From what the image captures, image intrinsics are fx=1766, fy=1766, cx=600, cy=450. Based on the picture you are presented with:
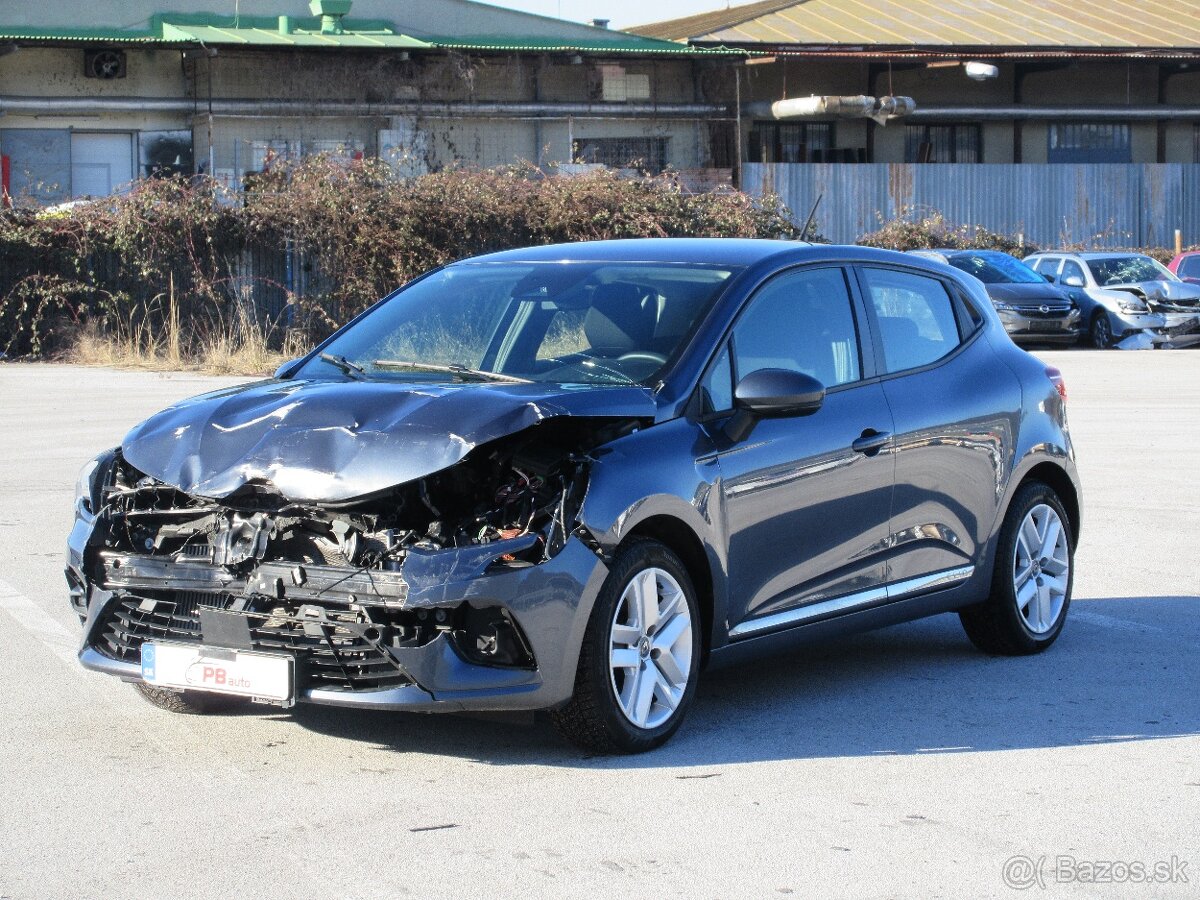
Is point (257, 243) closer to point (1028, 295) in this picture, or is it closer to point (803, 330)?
point (1028, 295)

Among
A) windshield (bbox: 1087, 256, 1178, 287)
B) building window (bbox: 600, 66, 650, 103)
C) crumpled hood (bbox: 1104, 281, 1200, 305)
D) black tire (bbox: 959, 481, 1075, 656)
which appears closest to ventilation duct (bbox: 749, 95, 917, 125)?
building window (bbox: 600, 66, 650, 103)

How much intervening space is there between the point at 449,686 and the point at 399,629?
233 mm

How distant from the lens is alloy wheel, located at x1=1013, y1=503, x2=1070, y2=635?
764 centimetres

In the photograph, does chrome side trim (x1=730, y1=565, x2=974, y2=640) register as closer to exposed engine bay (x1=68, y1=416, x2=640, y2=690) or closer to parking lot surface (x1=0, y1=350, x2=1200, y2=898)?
parking lot surface (x1=0, y1=350, x2=1200, y2=898)

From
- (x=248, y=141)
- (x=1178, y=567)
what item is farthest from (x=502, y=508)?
(x=248, y=141)

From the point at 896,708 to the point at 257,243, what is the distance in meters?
19.5

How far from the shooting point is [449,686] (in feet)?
17.7

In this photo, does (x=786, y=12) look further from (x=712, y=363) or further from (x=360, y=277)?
(x=712, y=363)

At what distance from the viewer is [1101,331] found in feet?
101

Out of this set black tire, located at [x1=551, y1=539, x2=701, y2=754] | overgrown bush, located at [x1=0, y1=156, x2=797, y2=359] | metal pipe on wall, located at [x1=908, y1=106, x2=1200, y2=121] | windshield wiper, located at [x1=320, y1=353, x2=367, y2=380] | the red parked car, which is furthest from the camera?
metal pipe on wall, located at [x1=908, y1=106, x2=1200, y2=121]

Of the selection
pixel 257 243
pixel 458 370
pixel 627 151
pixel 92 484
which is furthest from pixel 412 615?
pixel 627 151

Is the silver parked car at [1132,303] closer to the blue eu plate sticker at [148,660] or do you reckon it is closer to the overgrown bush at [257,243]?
the overgrown bush at [257,243]

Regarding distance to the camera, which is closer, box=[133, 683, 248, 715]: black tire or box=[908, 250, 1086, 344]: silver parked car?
box=[133, 683, 248, 715]: black tire

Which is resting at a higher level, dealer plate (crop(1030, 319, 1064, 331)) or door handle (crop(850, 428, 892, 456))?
dealer plate (crop(1030, 319, 1064, 331))
